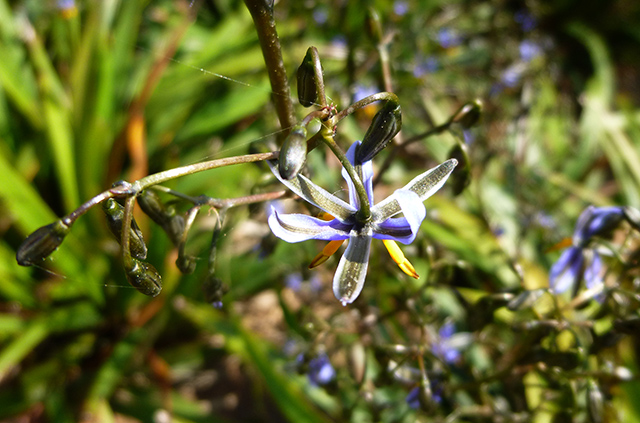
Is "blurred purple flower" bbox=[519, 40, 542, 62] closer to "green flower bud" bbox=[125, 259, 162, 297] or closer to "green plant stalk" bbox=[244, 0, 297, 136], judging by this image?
"green plant stalk" bbox=[244, 0, 297, 136]

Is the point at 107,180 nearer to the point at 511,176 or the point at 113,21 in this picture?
the point at 113,21

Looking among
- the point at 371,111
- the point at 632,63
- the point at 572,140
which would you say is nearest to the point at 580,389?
the point at 371,111

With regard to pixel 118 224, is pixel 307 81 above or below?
above

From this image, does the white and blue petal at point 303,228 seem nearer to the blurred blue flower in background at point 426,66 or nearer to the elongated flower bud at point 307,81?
the elongated flower bud at point 307,81

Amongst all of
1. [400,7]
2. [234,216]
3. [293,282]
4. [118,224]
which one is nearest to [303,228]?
[118,224]

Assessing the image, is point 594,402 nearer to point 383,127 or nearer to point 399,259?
point 399,259

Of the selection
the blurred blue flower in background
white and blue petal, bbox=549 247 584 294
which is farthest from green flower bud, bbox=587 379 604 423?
the blurred blue flower in background

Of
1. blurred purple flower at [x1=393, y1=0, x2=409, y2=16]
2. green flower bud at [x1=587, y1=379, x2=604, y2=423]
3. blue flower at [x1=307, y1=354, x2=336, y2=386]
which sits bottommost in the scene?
green flower bud at [x1=587, y1=379, x2=604, y2=423]
